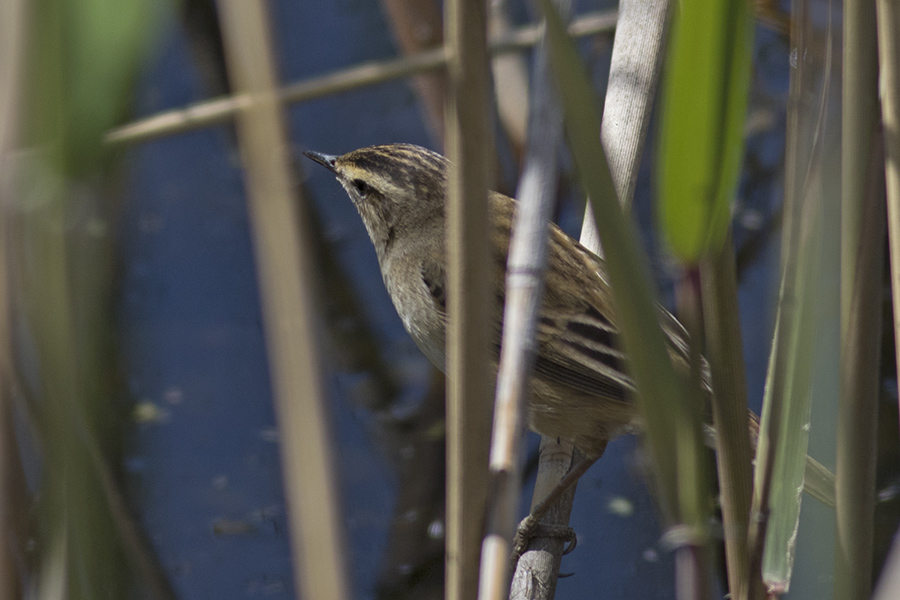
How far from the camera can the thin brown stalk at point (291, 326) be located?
40.5 inches

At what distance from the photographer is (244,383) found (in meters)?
4.02

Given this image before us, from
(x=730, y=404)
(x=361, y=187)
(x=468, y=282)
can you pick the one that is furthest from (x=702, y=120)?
(x=361, y=187)

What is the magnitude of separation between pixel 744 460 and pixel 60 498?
95 cm

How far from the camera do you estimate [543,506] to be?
2.33 meters

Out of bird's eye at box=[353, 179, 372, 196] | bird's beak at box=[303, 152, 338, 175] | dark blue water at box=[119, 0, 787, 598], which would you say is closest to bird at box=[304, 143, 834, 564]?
bird's eye at box=[353, 179, 372, 196]

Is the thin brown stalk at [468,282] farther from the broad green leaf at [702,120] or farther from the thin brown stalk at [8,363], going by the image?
the thin brown stalk at [8,363]

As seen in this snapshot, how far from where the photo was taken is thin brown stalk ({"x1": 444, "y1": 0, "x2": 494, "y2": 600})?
1.00m

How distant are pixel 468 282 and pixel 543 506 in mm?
1382

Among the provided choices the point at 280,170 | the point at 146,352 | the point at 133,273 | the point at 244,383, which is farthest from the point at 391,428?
the point at 280,170

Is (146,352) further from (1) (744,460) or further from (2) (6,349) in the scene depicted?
(1) (744,460)

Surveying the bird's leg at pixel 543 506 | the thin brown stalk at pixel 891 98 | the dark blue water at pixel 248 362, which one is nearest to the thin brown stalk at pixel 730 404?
the thin brown stalk at pixel 891 98

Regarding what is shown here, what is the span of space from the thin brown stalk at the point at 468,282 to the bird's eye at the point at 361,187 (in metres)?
1.69

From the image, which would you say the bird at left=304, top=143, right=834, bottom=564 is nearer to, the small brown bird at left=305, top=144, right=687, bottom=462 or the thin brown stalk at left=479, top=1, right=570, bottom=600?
the small brown bird at left=305, top=144, right=687, bottom=462

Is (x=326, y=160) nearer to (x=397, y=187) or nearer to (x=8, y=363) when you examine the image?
(x=397, y=187)
